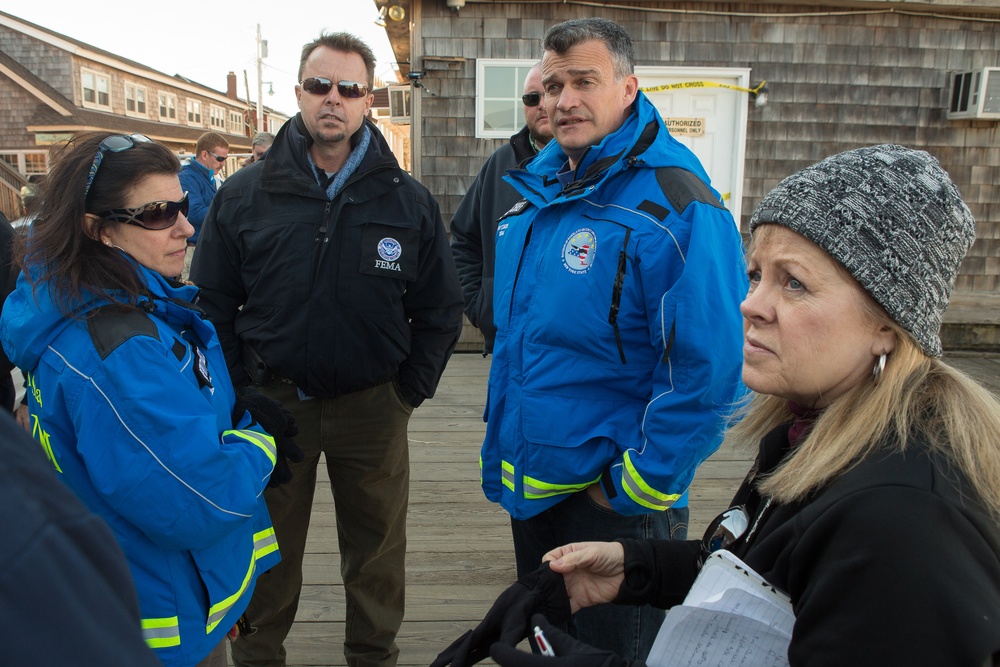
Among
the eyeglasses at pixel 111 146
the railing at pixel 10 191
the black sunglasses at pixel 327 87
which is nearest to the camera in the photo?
the eyeglasses at pixel 111 146

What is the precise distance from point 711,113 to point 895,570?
686 cm

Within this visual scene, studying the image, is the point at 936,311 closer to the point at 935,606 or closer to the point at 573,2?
the point at 935,606

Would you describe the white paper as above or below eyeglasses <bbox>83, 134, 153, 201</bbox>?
below

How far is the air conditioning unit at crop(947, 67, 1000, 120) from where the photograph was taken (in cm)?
674

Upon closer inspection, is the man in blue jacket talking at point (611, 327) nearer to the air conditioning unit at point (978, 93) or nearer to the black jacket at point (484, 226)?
the black jacket at point (484, 226)

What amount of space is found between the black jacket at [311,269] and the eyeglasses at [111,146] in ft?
2.32

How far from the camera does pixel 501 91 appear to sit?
6.68 meters

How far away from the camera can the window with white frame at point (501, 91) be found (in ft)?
21.8

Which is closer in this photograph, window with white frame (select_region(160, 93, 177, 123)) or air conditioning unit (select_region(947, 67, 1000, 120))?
air conditioning unit (select_region(947, 67, 1000, 120))

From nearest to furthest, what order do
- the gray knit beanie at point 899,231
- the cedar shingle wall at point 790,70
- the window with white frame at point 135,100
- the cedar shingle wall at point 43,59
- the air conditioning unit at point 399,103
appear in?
the gray knit beanie at point 899,231 → the cedar shingle wall at point 790,70 → the air conditioning unit at point 399,103 → the cedar shingle wall at point 43,59 → the window with white frame at point 135,100

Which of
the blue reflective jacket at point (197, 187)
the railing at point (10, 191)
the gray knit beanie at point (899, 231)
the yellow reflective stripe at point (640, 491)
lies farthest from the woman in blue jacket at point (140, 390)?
the railing at point (10, 191)

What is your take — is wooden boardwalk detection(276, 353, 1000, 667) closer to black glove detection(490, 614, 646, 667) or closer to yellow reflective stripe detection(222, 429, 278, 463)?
yellow reflective stripe detection(222, 429, 278, 463)

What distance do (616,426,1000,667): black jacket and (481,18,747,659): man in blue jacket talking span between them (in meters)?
0.79

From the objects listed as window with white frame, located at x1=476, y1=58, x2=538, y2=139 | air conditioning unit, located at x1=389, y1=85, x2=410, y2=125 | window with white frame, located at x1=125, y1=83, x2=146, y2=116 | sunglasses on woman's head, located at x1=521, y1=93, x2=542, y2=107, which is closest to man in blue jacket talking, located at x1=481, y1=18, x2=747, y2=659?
sunglasses on woman's head, located at x1=521, y1=93, x2=542, y2=107
